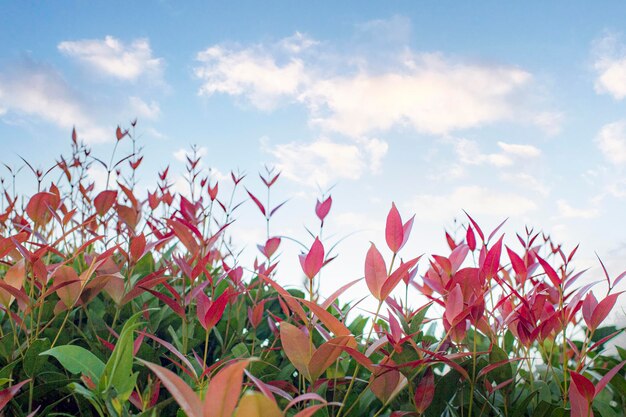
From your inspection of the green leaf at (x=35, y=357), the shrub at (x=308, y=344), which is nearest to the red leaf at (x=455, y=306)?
the shrub at (x=308, y=344)

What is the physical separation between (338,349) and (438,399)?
0.47m

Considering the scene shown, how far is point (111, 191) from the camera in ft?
5.47

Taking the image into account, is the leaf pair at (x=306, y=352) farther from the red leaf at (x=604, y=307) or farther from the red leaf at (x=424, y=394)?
the red leaf at (x=604, y=307)

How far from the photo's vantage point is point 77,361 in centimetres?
112

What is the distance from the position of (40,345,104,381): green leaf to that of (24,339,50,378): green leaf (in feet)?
1.01

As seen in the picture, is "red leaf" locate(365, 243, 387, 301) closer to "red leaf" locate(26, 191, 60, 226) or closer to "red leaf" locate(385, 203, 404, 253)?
"red leaf" locate(385, 203, 404, 253)

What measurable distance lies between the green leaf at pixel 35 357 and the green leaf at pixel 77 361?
12.1 inches

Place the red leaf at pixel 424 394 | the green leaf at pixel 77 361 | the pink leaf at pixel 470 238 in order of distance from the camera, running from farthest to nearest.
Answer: the pink leaf at pixel 470 238
the red leaf at pixel 424 394
the green leaf at pixel 77 361

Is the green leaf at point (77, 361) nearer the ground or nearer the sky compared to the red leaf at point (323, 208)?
nearer the ground

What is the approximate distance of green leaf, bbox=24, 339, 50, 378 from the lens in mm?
1388

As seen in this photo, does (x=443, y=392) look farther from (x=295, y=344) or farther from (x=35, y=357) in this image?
(x=35, y=357)

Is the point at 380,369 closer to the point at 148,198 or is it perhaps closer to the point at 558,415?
the point at 558,415

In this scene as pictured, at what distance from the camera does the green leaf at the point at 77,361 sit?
110cm

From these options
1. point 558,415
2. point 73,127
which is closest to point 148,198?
point 73,127
